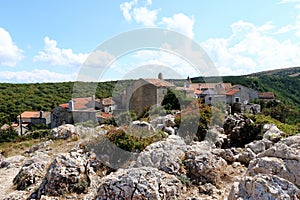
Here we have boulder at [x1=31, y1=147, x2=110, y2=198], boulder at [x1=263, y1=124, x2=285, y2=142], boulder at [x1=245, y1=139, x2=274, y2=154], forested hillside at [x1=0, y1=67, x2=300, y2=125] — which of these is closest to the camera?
boulder at [x1=31, y1=147, x2=110, y2=198]

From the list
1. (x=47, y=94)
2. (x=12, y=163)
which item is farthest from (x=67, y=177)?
(x=47, y=94)

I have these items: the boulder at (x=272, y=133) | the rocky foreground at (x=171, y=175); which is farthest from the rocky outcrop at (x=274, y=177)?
the boulder at (x=272, y=133)

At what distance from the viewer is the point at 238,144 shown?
12367 millimetres

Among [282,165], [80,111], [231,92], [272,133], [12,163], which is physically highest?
[231,92]

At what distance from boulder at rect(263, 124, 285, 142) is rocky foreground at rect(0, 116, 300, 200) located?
0.04m

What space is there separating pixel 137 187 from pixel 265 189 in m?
2.77

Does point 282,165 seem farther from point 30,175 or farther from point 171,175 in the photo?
point 30,175

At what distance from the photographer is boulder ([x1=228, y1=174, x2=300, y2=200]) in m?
5.05

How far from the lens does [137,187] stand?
614cm

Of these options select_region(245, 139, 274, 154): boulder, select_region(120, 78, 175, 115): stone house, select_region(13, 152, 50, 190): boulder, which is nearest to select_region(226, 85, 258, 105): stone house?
select_region(120, 78, 175, 115): stone house

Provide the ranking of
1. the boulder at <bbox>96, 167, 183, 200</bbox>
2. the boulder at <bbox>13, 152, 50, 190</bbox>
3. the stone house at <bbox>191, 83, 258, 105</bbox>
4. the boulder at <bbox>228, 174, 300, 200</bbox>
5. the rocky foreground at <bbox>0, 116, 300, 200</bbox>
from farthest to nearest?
the stone house at <bbox>191, 83, 258, 105</bbox>, the boulder at <bbox>13, 152, 50, 190</bbox>, the boulder at <bbox>96, 167, 183, 200</bbox>, the rocky foreground at <bbox>0, 116, 300, 200</bbox>, the boulder at <bbox>228, 174, 300, 200</bbox>

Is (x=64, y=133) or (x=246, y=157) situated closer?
(x=246, y=157)

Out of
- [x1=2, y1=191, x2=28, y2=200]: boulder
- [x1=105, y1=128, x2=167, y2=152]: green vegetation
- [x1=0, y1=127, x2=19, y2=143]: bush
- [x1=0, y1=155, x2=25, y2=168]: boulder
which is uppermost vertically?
[x1=105, y1=128, x2=167, y2=152]: green vegetation

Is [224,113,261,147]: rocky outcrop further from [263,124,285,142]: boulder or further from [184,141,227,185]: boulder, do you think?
[184,141,227,185]: boulder
